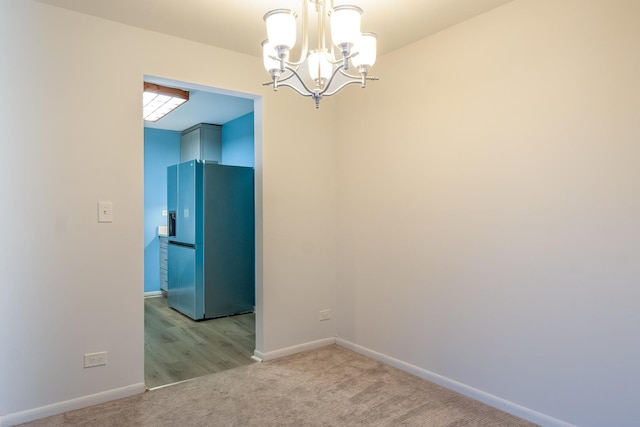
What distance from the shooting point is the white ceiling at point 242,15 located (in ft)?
8.04

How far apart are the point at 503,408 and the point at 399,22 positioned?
8.40 feet

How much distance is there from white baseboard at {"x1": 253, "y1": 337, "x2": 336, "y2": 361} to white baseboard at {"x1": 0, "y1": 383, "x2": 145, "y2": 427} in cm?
93

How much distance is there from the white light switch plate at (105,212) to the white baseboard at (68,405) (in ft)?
3.66

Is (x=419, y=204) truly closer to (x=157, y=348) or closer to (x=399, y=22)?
(x=399, y=22)

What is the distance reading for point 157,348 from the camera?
3.71 meters

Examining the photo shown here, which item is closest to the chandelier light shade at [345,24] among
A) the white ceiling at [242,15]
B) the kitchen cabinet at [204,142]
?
the white ceiling at [242,15]

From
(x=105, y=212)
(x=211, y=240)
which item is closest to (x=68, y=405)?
(x=105, y=212)

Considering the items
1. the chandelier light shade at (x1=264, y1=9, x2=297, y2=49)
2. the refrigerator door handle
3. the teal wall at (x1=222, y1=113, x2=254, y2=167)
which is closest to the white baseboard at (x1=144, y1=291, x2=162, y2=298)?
the refrigerator door handle

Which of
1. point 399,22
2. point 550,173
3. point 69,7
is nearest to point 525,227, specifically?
point 550,173

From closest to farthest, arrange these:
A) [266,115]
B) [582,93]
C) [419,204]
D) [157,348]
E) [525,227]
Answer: [582,93]
[525,227]
[419,204]
[266,115]
[157,348]

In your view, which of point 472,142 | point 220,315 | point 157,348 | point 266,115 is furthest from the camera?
point 220,315

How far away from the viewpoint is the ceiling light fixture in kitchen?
4134 mm

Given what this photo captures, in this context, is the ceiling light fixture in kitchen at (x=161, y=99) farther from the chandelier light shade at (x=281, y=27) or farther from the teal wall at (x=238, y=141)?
the chandelier light shade at (x=281, y=27)

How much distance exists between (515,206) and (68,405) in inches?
118
